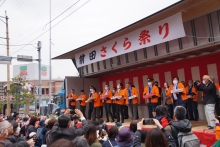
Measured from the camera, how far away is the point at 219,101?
288 inches

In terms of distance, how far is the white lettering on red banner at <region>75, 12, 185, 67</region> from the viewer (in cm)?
723

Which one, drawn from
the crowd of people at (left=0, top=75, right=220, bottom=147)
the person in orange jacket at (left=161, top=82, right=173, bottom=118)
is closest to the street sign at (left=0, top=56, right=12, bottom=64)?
the crowd of people at (left=0, top=75, right=220, bottom=147)

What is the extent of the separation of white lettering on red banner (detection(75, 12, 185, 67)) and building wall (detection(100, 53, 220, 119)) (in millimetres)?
2867

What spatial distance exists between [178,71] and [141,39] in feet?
10.3

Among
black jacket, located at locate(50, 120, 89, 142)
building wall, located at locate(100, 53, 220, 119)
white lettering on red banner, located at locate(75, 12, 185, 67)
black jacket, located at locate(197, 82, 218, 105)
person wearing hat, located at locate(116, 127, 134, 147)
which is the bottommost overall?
person wearing hat, located at locate(116, 127, 134, 147)

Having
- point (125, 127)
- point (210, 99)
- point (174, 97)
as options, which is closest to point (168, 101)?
point (174, 97)

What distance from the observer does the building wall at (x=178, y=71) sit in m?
9.19

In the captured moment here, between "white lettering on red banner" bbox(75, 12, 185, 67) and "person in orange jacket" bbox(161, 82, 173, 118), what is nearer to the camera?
"white lettering on red banner" bbox(75, 12, 185, 67)

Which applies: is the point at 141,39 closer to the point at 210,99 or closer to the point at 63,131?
the point at 210,99

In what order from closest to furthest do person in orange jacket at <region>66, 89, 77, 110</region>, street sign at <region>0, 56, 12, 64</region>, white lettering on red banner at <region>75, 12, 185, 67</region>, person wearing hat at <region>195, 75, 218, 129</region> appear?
person wearing hat at <region>195, 75, 218, 129</region>
white lettering on red banner at <region>75, 12, 185, 67</region>
street sign at <region>0, 56, 12, 64</region>
person in orange jacket at <region>66, 89, 77, 110</region>

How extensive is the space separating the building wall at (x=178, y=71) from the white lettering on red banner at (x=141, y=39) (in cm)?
287

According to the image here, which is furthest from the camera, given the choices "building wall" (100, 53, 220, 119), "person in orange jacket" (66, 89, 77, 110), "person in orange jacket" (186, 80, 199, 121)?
"person in orange jacket" (66, 89, 77, 110)

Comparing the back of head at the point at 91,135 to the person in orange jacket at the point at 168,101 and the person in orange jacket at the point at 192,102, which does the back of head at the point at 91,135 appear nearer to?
the person in orange jacket at the point at 192,102

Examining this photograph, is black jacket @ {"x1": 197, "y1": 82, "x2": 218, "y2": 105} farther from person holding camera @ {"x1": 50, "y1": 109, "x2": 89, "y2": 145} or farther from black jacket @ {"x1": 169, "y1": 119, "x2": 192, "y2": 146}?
person holding camera @ {"x1": 50, "y1": 109, "x2": 89, "y2": 145}
